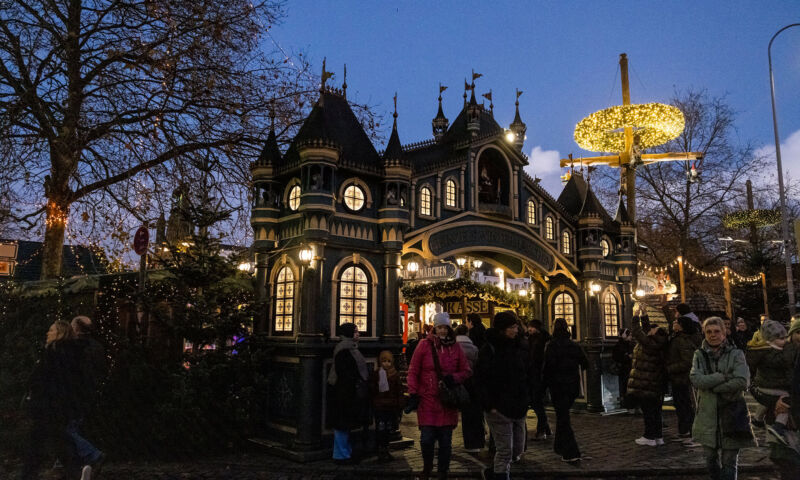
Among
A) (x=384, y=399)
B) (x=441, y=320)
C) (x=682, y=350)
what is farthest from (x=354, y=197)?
(x=682, y=350)

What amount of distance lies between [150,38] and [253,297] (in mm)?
6249

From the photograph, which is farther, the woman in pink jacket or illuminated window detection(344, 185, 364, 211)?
illuminated window detection(344, 185, 364, 211)

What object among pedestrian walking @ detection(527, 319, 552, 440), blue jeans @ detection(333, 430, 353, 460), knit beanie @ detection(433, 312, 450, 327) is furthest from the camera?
pedestrian walking @ detection(527, 319, 552, 440)

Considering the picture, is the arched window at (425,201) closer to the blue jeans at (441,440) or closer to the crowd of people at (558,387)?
the crowd of people at (558,387)

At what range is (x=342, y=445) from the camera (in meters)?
8.73

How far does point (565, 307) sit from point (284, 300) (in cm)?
837

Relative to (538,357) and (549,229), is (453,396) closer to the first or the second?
(538,357)

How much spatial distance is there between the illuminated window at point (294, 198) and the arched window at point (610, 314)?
9.14 m

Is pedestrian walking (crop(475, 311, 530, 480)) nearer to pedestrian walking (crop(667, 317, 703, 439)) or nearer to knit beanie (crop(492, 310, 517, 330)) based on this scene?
knit beanie (crop(492, 310, 517, 330))

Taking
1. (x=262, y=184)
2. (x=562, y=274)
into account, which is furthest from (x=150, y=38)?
(x=562, y=274)

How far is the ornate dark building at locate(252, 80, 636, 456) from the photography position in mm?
9703

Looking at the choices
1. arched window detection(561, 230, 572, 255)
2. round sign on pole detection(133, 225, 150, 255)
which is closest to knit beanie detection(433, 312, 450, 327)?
round sign on pole detection(133, 225, 150, 255)

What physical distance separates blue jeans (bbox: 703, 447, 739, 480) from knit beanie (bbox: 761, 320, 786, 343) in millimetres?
1539

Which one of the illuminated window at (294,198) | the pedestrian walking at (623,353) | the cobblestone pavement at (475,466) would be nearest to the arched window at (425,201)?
the illuminated window at (294,198)
